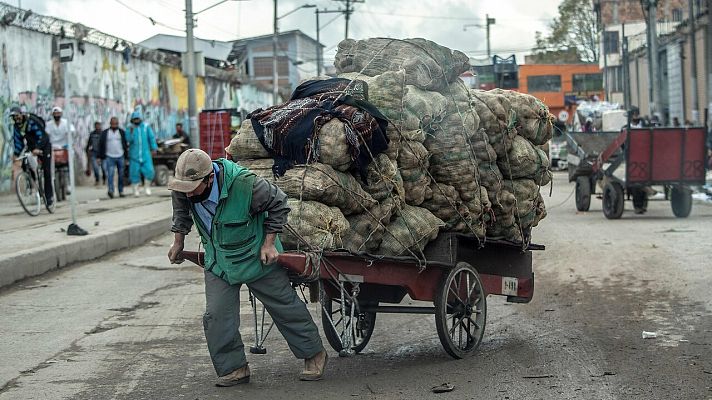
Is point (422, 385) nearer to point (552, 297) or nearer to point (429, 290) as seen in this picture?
point (429, 290)

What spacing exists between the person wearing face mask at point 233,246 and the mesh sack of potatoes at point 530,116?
2822 millimetres

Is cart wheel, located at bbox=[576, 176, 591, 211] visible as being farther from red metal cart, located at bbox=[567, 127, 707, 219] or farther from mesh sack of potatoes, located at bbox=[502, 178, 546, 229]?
mesh sack of potatoes, located at bbox=[502, 178, 546, 229]

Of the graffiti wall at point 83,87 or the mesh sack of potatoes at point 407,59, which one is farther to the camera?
the graffiti wall at point 83,87

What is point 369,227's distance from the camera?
23.6 ft

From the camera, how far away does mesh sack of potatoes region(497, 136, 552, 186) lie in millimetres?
8656

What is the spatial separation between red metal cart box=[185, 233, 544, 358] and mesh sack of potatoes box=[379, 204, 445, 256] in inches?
3.7

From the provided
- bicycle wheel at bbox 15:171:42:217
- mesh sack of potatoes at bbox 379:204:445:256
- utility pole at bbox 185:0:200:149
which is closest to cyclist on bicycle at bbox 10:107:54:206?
bicycle wheel at bbox 15:171:42:217

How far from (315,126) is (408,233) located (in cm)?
98

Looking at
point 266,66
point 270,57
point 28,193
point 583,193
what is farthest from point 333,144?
point 266,66

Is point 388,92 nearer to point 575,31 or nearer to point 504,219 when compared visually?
point 504,219

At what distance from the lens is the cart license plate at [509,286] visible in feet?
28.6

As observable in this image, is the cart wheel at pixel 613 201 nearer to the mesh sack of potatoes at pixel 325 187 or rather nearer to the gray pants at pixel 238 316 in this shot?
the mesh sack of potatoes at pixel 325 187

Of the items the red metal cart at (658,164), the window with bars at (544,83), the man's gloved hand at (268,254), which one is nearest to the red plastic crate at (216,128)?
the red metal cart at (658,164)

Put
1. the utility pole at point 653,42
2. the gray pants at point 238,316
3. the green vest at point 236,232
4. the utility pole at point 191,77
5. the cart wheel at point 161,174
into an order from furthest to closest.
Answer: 1. the utility pole at point 653,42
2. the utility pole at point 191,77
3. the cart wheel at point 161,174
4. the gray pants at point 238,316
5. the green vest at point 236,232
